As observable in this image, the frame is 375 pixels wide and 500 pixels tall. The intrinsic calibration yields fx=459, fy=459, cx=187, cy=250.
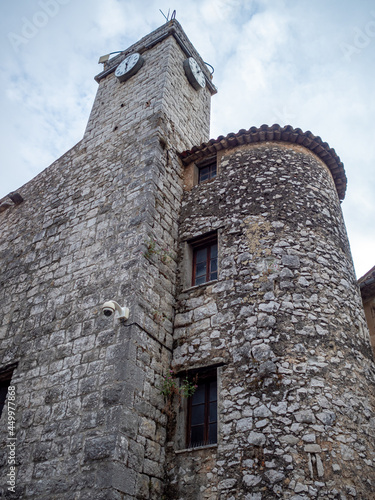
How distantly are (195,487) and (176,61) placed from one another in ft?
32.2

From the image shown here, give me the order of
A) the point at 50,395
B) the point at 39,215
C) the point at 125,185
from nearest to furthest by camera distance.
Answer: the point at 50,395 < the point at 125,185 < the point at 39,215

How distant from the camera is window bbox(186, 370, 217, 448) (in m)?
6.51

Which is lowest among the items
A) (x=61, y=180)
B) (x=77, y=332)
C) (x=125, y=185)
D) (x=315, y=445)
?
(x=315, y=445)

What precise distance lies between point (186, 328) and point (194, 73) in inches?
296

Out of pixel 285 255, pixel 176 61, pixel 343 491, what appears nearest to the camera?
pixel 343 491

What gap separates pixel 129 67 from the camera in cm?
1180

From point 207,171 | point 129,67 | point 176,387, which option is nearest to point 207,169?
point 207,171

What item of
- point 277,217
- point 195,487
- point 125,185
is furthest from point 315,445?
point 125,185

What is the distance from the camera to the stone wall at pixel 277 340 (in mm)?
5684

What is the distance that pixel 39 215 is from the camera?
10000mm

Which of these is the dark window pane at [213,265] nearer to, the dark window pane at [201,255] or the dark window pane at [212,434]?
the dark window pane at [201,255]

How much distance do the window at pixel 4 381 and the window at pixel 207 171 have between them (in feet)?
16.7

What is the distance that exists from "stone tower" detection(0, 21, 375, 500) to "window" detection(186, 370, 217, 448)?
20mm

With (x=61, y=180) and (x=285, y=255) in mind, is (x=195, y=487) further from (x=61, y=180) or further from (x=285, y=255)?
(x=61, y=180)
